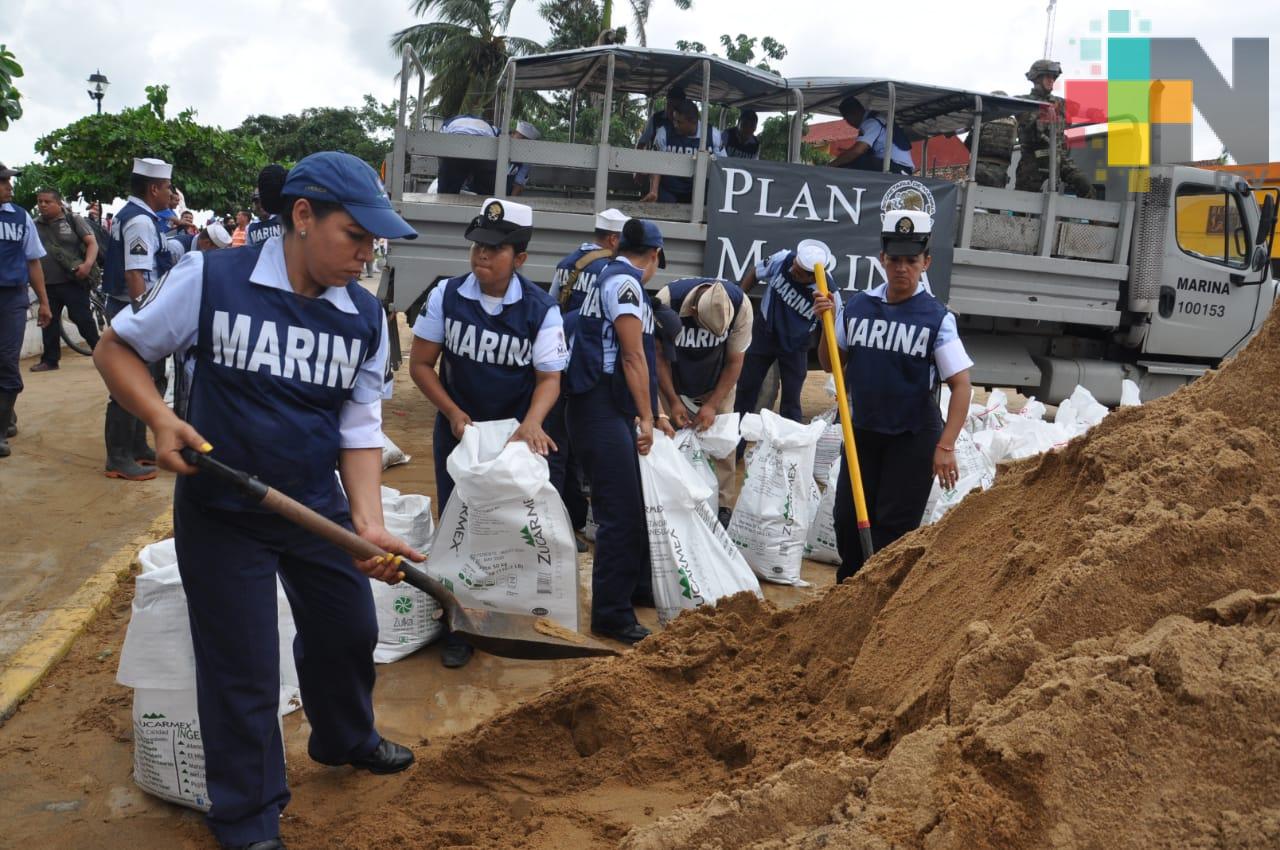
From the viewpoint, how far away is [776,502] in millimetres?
5648

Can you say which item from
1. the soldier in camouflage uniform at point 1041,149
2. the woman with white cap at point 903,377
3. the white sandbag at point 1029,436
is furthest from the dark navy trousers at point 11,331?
the soldier in camouflage uniform at point 1041,149

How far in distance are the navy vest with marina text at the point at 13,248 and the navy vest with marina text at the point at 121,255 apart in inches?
21.5

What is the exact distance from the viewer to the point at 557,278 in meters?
5.91

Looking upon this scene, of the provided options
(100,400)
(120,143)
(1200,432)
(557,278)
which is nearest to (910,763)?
(1200,432)

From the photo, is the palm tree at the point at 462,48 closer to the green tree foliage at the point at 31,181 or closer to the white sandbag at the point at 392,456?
the green tree foliage at the point at 31,181

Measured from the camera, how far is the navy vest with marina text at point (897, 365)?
14.6 feet

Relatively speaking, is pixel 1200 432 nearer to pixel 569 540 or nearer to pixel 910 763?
pixel 910 763

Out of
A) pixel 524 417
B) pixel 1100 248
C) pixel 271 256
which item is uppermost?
pixel 1100 248

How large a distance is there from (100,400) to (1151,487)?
30.0ft

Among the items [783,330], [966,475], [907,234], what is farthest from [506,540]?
[783,330]

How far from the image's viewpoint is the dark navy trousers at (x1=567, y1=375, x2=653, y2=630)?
4668 mm

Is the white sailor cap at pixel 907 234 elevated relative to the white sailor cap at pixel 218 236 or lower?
elevated

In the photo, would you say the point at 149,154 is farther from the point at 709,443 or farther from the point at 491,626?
the point at 491,626

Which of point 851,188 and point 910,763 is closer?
point 910,763
